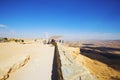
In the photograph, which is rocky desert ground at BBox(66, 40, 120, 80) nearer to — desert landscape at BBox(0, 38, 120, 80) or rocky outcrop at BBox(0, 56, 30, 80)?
desert landscape at BBox(0, 38, 120, 80)

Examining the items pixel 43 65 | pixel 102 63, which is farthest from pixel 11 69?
pixel 102 63

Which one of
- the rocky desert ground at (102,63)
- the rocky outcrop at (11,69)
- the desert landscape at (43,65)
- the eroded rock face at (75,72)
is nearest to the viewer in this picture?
the eroded rock face at (75,72)

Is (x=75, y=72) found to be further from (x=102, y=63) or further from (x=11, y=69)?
(x=102, y=63)

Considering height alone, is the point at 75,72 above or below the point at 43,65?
above

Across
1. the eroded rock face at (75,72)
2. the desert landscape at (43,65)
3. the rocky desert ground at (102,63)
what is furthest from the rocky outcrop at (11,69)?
the rocky desert ground at (102,63)

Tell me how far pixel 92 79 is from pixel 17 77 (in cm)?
305

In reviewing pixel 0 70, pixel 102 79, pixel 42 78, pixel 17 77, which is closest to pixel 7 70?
pixel 0 70

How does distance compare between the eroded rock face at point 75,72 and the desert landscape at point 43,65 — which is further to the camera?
the desert landscape at point 43,65

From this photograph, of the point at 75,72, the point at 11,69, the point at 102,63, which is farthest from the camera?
the point at 102,63

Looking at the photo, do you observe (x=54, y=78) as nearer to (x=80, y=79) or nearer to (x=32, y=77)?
(x=32, y=77)

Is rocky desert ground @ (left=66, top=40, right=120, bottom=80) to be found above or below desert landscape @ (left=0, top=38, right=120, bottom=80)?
below

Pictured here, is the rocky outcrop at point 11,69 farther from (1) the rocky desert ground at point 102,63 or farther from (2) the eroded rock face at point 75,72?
(1) the rocky desert ground at point 102,63

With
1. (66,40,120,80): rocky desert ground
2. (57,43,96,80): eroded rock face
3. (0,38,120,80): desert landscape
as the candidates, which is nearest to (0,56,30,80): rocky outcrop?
(0,38,120,80): desert landscape

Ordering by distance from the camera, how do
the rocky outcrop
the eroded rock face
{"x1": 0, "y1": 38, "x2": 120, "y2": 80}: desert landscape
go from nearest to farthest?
1. the eroded rock face
2. {"x1": 0, "y1": 38, "x2": 120, "y2": 80}: desert landscape
3. the rocky outcrop
